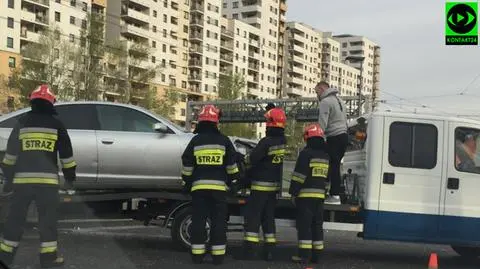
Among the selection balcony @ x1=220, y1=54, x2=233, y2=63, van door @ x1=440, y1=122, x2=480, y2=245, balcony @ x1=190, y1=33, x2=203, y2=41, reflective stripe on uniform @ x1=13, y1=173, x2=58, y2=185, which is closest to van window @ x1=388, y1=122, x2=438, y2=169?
van door @ x1=440, y1=122, x2=480, y2=245

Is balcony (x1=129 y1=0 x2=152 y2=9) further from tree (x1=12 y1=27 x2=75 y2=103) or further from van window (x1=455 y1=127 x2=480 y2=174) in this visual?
van window (x1=455 y1=127 x2=480 y2=174)

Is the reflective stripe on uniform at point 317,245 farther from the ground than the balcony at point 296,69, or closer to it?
closer to it

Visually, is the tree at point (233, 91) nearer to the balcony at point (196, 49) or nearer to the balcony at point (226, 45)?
the balcony at point (196, 49)

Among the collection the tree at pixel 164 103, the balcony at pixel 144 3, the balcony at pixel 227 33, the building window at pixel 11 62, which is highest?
the balcony at pixel 144 3

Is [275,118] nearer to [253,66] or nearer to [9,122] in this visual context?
[9,122]

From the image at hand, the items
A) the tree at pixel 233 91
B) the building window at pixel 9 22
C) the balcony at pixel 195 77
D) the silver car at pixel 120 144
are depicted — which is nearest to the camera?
the silver car at pixel 120 144

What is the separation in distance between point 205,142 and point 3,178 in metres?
2.48

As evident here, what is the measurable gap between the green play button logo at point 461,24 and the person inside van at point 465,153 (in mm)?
4863

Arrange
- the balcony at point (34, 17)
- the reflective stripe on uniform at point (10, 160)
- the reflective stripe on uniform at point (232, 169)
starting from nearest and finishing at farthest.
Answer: the reflective stripe on uniform at point (10, 160)
the reflective stripe on uniform at point (232, 169)
the balcony at point (34, 17)

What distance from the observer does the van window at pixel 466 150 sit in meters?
7.70

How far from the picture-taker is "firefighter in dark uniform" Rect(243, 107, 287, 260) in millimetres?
7691

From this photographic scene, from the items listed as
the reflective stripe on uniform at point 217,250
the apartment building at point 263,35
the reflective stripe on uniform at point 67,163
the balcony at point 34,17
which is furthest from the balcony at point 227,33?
the reflective stripe on uniform at point 67,163

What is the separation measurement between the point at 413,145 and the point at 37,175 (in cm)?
482

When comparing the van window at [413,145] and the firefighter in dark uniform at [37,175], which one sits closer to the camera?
the firefighter in dark uniform at [37,175]
